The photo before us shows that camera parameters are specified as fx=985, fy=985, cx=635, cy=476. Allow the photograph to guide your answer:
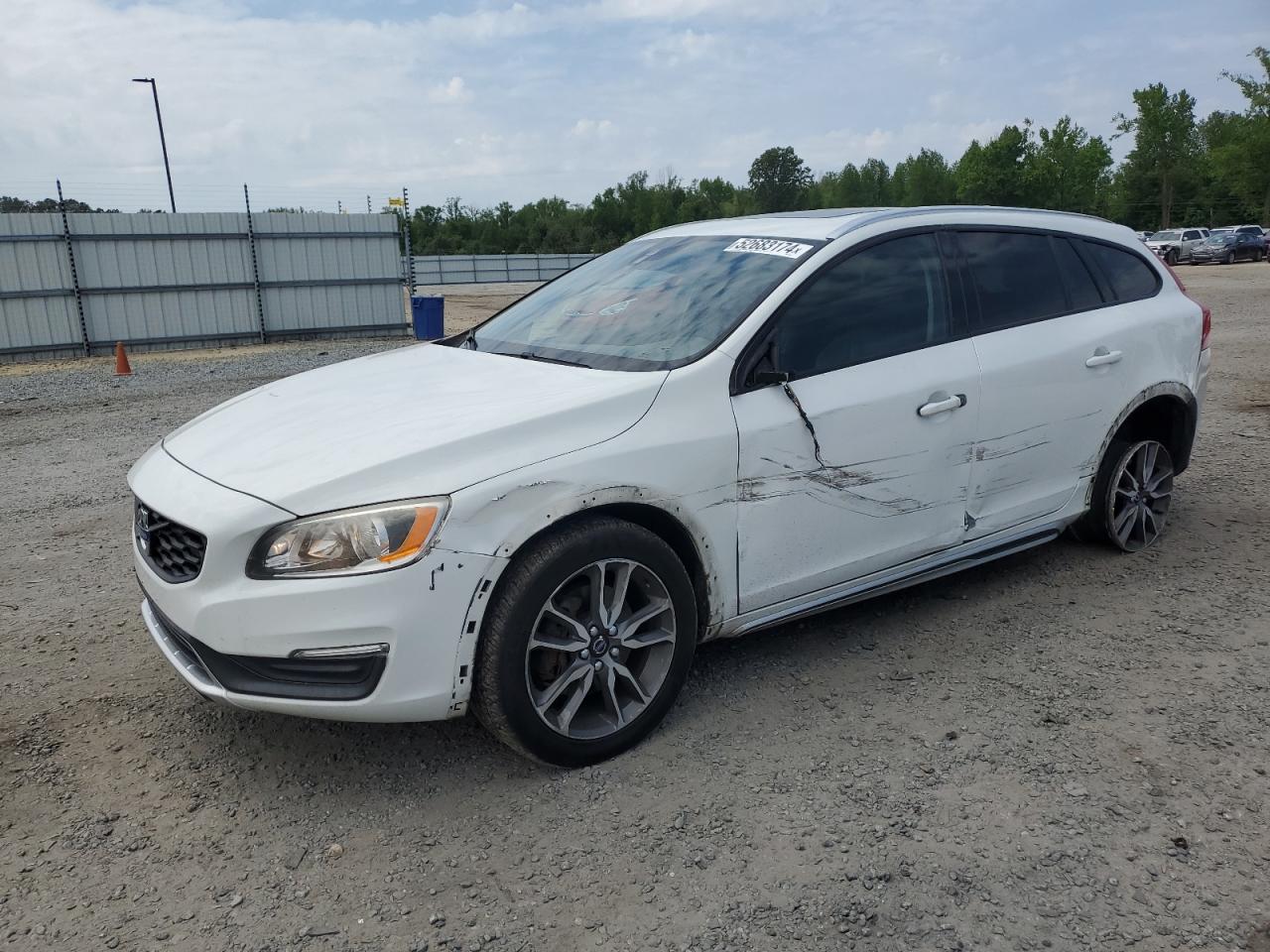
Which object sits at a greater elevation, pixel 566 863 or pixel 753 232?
pixel 753 232

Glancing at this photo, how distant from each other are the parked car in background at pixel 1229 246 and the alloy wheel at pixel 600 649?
143 feet

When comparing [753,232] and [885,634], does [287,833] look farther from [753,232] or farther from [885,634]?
[753,232]

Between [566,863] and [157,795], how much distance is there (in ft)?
4.31

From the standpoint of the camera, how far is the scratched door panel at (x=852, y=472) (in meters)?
3.36

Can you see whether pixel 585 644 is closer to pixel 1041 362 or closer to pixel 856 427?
pixel 856 427

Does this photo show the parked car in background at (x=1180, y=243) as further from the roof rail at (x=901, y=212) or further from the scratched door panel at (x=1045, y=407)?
the roof rail at (x=901, y=212)

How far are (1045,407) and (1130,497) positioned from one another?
105 cm

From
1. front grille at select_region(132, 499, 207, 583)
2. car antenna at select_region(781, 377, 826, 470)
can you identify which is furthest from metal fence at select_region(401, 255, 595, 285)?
front grille at select_region(132, 499, 207, 583)

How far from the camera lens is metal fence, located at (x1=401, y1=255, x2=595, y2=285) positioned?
44.6m

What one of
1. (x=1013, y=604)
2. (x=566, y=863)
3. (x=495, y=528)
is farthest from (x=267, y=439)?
(x=1013, y=604)

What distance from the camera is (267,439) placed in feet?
10.3

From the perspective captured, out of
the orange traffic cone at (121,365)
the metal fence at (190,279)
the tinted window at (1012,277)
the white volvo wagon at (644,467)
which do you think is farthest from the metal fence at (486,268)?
the white volvo wagon at (644,467)

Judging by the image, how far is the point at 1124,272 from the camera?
4.75m

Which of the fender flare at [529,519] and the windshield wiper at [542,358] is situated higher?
the windshield wiper at [542,358]
